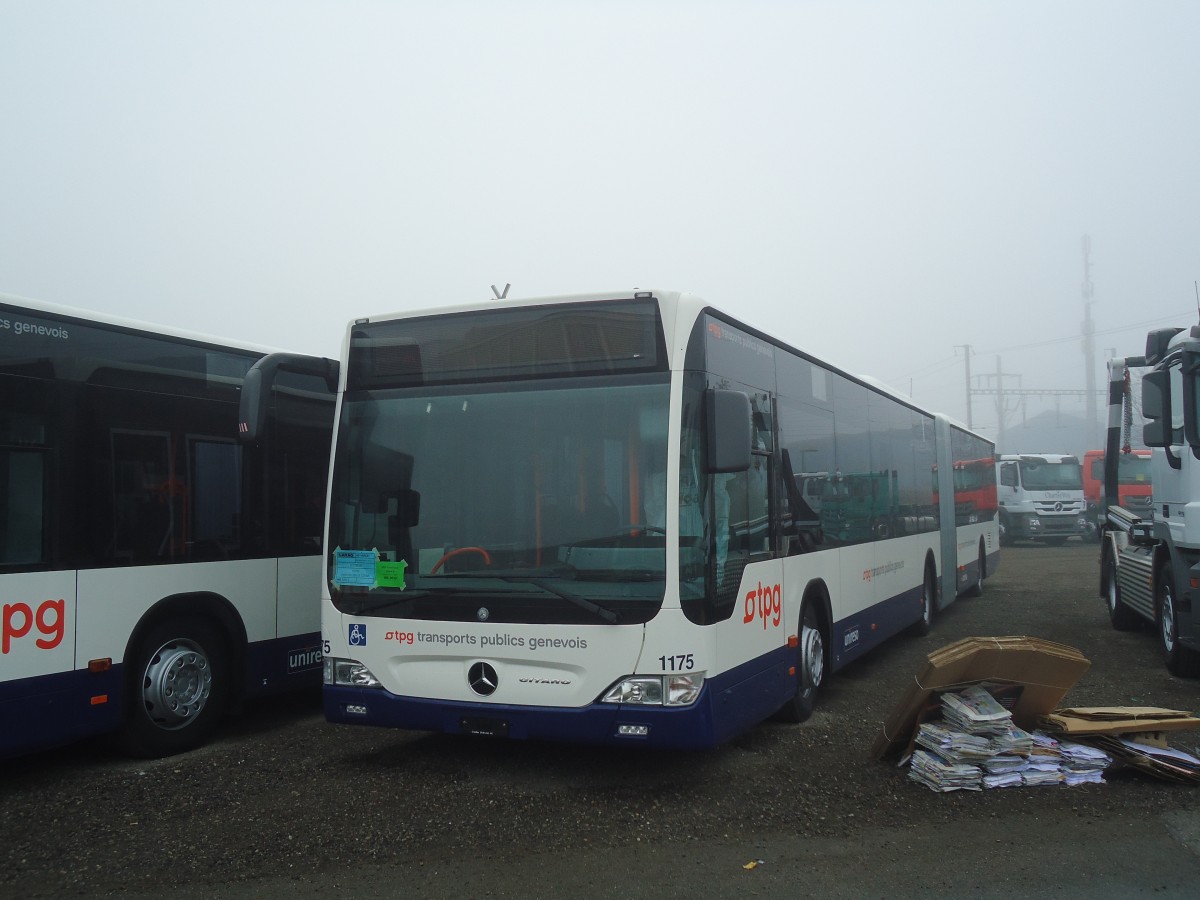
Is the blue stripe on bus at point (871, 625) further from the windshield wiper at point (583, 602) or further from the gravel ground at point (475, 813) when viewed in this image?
the windshield wiper at point (583, 602)

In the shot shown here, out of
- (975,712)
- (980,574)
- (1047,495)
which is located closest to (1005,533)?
(1047,495)

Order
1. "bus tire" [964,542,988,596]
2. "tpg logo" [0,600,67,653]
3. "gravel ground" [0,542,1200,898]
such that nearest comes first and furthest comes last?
"gravel ground" [0,542,1200,898]
"tpg logo" [0,600,67,653]
"bus tire" [964,542,988,596]

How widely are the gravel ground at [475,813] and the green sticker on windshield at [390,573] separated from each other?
1.22 meters

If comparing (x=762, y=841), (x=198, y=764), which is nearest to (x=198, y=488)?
(x=198, y=764)

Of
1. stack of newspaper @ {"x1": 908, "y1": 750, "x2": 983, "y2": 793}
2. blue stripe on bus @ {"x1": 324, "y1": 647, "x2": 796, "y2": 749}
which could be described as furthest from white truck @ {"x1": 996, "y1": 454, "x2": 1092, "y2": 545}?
blue stripe on bus @ {"x1": 324, "y1": 647, "x2": 796, "y2": 749}

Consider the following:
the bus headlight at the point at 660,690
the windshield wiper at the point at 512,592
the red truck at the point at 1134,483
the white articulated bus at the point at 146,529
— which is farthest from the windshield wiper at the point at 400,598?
the red truck at the point at 1134,483

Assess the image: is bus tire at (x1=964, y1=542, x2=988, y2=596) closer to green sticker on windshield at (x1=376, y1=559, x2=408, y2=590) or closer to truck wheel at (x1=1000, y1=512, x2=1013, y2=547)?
green sticker on windshield at (x1=376, y1=559, x2=408, y2=590)

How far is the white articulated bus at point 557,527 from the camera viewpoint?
573 cm

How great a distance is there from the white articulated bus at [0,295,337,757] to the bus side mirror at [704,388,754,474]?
2.75 m

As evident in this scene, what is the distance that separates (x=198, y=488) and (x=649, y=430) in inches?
140

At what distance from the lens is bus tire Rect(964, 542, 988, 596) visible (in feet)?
57.2

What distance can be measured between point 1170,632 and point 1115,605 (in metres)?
3.36

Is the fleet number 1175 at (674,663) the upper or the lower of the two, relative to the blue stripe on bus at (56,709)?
upper

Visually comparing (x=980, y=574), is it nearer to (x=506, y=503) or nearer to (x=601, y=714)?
(x=601, y=714)
